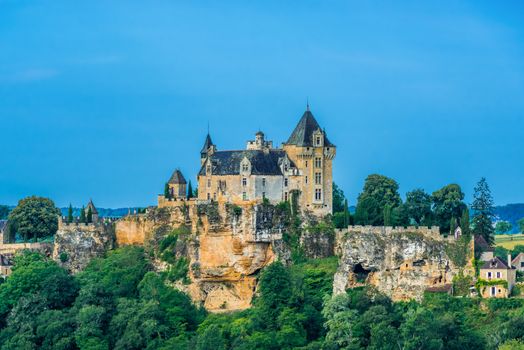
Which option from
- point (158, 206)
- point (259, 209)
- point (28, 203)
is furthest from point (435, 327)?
point (28, 203)

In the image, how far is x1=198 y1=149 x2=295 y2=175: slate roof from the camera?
286ft

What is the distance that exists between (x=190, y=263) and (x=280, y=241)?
7.16 meters

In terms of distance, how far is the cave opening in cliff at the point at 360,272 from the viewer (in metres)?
84.1

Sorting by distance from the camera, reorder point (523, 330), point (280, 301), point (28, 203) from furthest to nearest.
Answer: point (28, 203)
point (280, 301)
point (523, 330)

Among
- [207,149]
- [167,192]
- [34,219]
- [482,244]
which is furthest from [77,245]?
[482,244]

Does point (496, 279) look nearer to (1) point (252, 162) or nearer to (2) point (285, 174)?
(2) point (285, 174)

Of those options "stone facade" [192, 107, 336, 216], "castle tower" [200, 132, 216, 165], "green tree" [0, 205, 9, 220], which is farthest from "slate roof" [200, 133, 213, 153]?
"green tree" [0, 205, 9, 220]

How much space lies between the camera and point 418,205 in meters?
89.5

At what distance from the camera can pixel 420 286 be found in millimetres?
81562

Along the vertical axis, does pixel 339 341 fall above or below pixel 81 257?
below

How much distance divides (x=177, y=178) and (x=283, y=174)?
9.38m

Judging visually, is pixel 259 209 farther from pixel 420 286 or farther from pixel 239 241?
pixel 420 286

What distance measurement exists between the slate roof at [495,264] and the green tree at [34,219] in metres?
38.0

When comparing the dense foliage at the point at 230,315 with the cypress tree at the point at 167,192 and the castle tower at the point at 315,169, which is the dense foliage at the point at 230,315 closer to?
the castle tower at the point at 315,169
